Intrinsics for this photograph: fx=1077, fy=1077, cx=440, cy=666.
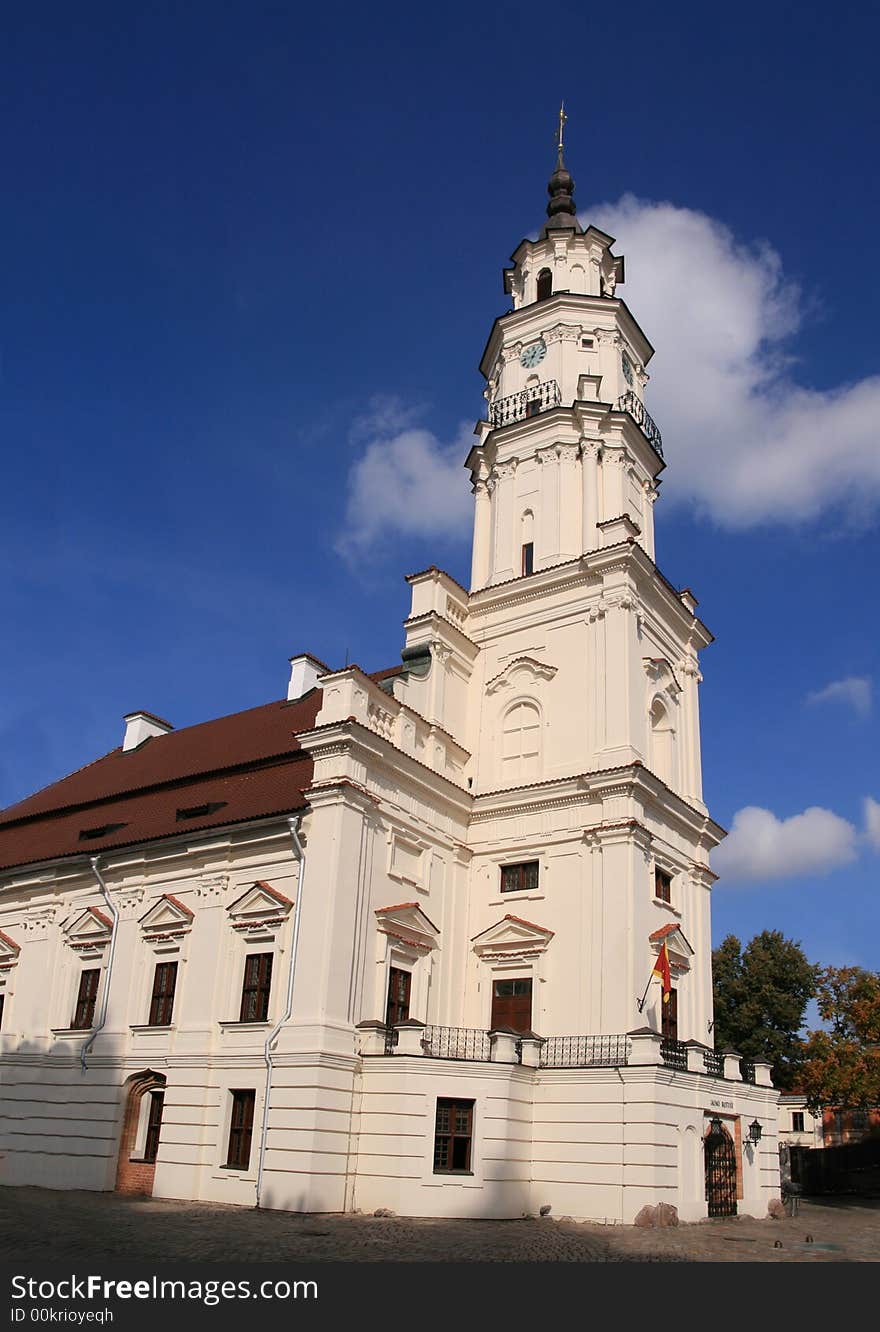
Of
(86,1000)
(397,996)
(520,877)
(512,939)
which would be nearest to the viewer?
(397,996)

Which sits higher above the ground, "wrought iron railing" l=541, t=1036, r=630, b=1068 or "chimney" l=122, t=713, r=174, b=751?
"chimney" l=122, t=713, r=174, b=751

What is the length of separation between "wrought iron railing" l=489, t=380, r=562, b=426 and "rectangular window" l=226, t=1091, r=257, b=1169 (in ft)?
69.6

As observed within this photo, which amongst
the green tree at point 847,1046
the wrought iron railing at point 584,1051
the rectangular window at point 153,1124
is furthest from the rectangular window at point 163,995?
the green tree at point 847,1046

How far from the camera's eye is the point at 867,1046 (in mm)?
32750

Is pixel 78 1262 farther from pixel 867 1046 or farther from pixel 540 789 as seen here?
pixel 867 1046

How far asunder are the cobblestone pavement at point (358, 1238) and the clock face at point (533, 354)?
25080mm

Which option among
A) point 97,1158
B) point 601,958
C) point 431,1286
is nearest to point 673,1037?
point 601,958

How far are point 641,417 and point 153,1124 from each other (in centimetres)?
2506

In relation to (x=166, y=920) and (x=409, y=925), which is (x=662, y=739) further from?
(x=166, y=920)

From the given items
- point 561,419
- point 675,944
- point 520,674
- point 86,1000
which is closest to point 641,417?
point 561,419

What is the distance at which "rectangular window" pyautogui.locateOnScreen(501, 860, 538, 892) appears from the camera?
27.5 metres

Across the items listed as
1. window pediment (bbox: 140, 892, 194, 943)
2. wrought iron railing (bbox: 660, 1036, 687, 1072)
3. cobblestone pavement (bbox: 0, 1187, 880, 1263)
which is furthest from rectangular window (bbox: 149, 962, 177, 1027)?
wrought iron railing (bbox: 660, 1036, 687, 1072)

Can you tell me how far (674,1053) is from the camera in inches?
949

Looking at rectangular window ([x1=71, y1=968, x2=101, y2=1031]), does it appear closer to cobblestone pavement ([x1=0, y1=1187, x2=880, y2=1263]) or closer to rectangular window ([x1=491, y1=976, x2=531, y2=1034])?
cobblestone pavement ([x1=0, y1=1187, x2=880, y2=1263])
